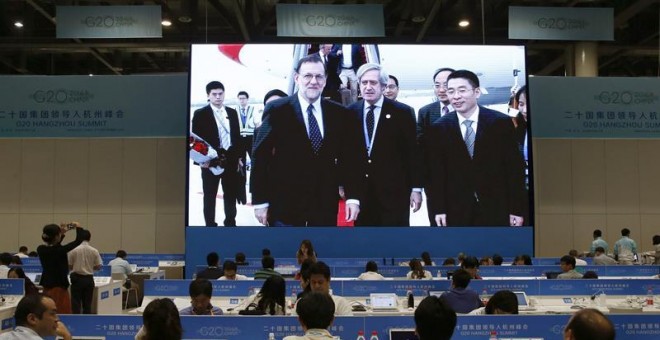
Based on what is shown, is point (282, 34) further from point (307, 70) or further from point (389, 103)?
point (389, 103)

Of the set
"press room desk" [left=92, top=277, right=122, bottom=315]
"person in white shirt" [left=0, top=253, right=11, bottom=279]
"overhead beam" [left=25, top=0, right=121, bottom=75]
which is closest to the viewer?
"press room desk" [left=92, top=277, right=122, bottom=315]

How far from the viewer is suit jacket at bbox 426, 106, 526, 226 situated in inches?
591

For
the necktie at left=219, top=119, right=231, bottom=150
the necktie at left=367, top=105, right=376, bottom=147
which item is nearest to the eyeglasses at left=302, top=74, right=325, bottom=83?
the necktie at left=367, top=105, right=376, bottom=147

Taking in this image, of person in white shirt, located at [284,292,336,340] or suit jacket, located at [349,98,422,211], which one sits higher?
suit jacket, located at [349,98,422,211]

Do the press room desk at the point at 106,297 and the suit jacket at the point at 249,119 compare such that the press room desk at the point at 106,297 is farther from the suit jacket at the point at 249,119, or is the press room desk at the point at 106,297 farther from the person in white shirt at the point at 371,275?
the suit jacket at the point at 249,119

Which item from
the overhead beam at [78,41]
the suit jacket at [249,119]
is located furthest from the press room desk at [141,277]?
the overhead beam at [78,41]

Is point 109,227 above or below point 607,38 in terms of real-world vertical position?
below

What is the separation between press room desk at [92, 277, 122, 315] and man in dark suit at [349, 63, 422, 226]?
656 centimetres

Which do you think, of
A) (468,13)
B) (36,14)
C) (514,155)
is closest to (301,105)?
(514,155)

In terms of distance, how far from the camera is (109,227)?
16938 millimetres

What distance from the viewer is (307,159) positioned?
48.8 ft

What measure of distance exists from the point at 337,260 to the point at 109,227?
22.2 ft

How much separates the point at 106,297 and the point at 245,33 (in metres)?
13.0

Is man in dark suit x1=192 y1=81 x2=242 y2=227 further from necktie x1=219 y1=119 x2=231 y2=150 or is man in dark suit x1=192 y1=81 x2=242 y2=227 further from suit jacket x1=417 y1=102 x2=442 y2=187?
suit jacket x1=417 y1=102 x2=442 y2=187
